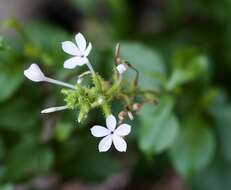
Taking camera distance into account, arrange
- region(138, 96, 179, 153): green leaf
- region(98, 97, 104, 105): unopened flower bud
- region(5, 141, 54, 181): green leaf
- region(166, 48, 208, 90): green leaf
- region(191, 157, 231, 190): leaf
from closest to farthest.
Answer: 1. region(98, 97, 104, 105): unopened flower bud
2. region(138, 96, 179, 153): green leaf
3. region(166, 48, 208, 90): green leaf
4. region(5, 141, 54, 181): green leaf
5. region(191, 157, 231, 190): leaf

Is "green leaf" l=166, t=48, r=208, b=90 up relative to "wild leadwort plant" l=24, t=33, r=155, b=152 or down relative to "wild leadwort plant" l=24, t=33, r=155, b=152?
up

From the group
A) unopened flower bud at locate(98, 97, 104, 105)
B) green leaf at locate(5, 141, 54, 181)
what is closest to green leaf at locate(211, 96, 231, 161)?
green leaf at locate(5, 141, 54, 181)

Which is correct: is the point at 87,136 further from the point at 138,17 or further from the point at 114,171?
the point at 138,17

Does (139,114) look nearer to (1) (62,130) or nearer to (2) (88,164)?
(1) (62,130)

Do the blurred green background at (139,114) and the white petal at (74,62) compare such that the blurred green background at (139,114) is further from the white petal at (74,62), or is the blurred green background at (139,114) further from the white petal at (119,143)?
the white petal at (119,143)

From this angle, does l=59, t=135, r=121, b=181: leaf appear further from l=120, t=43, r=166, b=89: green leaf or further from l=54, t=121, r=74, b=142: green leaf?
l=120, t=43, r=166, b=89: green leaf

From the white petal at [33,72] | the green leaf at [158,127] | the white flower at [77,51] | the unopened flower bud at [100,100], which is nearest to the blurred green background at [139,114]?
the green leaf at [158,127]

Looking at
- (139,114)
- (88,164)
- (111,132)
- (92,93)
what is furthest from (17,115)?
(111,132)
